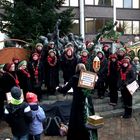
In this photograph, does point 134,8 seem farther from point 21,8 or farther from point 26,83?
point 26,83

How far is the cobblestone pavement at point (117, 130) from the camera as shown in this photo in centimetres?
1002

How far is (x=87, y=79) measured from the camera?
315 inches

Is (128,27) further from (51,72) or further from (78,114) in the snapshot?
(78,114)

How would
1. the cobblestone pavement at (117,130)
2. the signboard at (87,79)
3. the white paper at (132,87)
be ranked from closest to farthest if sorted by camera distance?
1. the signboard at (87,79)
2. the cobblestone pavement at (117,130)
3. the white paper at (132,87)

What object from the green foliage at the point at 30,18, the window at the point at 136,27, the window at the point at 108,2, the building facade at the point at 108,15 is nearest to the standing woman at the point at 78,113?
the green foliage at the point at 30,18

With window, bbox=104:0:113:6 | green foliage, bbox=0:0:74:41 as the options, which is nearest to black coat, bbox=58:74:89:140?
green foliage, bbox=0:0:74:41

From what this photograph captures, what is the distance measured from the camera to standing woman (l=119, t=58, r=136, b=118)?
1196 cm

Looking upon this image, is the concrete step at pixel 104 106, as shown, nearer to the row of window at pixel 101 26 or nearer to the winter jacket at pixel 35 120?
the winter jacket at pixel 35 120

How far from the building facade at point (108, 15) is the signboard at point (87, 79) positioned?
3228 centimetres

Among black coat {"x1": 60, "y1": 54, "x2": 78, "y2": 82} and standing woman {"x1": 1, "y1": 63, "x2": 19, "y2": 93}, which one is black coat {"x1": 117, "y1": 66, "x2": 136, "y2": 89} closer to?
black coat {"x1": 60, "y1": 54, "x2": 78, "y2": 82}

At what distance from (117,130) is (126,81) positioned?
1786 mm

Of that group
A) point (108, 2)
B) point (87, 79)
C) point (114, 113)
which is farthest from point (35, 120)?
point (108, 2)

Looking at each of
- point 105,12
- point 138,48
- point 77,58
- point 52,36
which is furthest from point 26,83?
point 105,12

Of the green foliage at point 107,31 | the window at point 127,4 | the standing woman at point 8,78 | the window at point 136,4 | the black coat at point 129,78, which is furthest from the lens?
the window at point 136,4
